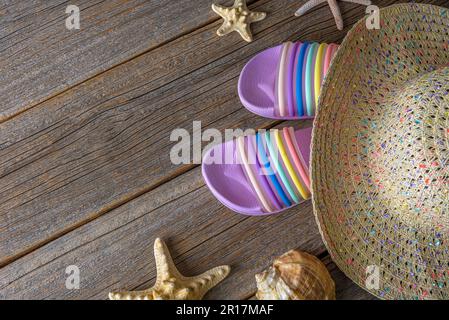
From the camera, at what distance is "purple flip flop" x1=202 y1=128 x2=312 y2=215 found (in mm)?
1035

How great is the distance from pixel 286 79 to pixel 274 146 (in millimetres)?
162

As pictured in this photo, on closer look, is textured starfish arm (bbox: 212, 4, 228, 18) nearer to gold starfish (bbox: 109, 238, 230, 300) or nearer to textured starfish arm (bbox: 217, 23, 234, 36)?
textured starfish arm (bbox: 217, 23, 234, 36)

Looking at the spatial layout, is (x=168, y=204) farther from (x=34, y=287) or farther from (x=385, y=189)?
(x=385, y=189)

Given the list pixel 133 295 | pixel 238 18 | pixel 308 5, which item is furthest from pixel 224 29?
pixel 133 295

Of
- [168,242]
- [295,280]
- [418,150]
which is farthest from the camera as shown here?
[168,242]

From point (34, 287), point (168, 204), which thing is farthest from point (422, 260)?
point (34, 287)

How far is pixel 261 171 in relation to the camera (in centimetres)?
106

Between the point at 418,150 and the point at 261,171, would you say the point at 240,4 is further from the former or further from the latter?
the point at 418,150

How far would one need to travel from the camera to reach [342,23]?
119 cm

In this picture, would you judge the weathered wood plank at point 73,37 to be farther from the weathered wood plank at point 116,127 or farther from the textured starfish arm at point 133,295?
the textured starfish arm at point 133,295

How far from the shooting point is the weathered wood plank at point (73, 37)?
1.19 m

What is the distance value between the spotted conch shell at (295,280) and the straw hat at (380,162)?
0.09m

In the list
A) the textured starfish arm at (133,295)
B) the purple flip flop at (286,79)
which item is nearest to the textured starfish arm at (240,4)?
the purple flip flop at (286,79)
